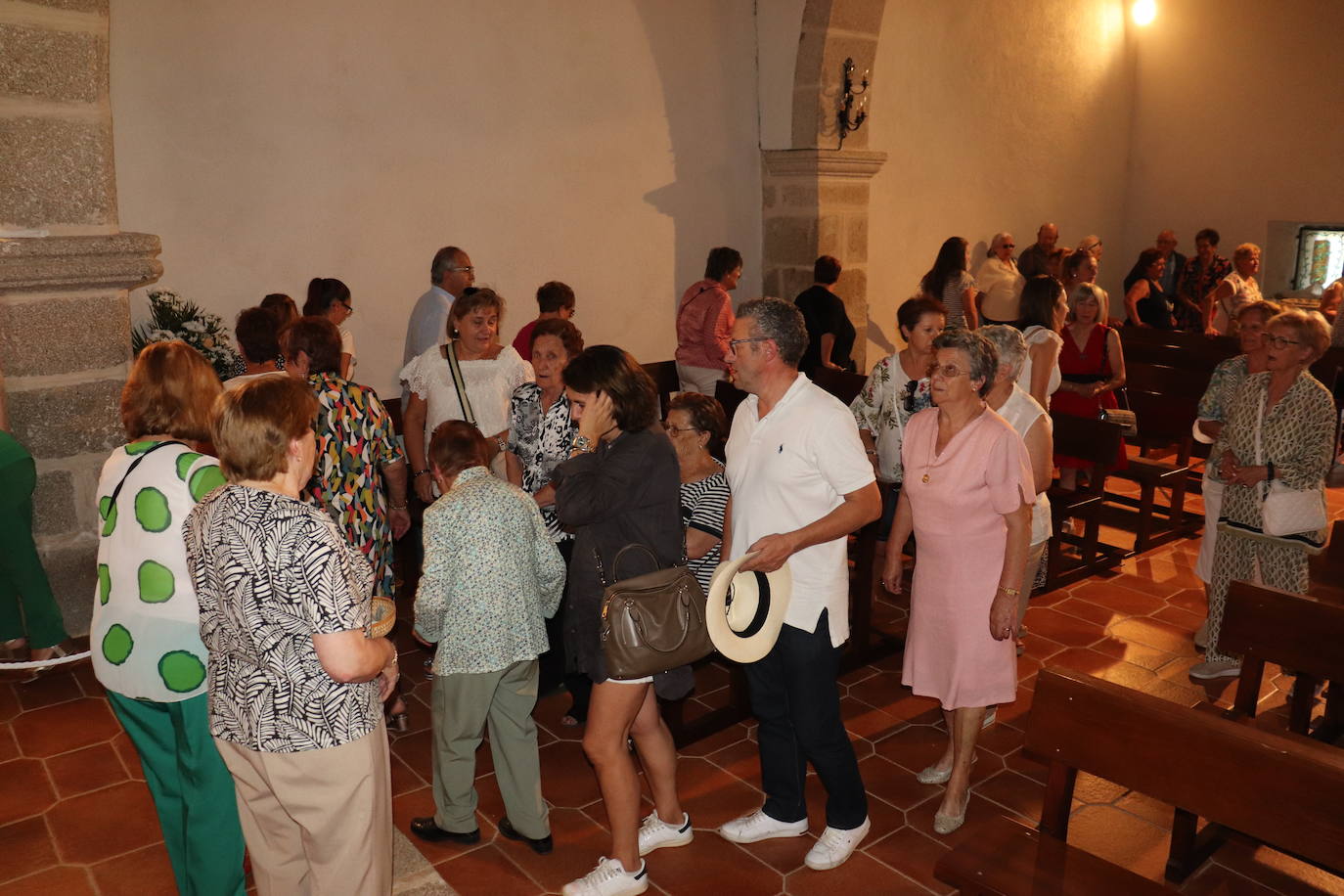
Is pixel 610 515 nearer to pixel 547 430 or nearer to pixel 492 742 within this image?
pixel 492 742

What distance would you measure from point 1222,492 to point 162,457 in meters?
4.18

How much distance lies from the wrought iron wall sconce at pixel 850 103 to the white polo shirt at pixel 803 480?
6.36 m

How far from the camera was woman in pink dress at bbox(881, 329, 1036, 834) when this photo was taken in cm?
336

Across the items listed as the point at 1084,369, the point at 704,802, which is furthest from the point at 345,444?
the point at 1084,369

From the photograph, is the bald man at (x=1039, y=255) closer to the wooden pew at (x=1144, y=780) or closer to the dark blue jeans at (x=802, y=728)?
the dark blue jeans at (x=802, y=728)

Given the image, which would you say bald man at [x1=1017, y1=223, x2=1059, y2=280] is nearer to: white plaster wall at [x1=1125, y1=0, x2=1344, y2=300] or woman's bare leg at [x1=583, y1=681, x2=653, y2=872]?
white plaster wall at [x1=1125, y1=0, x2=1344, y2=300]

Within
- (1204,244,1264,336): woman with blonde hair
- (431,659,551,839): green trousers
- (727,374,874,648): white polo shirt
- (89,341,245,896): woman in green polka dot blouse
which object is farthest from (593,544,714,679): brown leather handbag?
(1204,244,1264,336): woman with blonde hair

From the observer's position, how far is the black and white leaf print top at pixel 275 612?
89.5 inches

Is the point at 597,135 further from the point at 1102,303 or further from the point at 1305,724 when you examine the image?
the point at 1305,724

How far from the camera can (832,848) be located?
3387mm

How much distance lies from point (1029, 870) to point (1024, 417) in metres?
1.72

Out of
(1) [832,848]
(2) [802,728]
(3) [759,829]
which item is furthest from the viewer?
(3) [759,829]

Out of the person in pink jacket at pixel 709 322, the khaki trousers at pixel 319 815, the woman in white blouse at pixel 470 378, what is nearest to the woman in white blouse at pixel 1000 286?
the person in pink jacket at pixel 709 322

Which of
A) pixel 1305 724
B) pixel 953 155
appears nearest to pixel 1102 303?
pixel 1305 724
